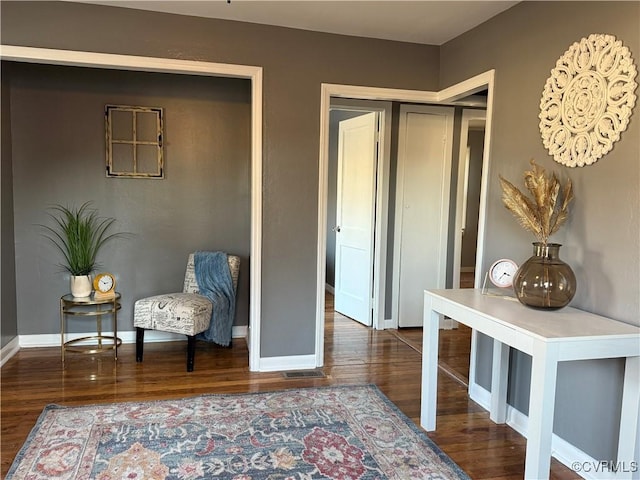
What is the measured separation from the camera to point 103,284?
141 inches

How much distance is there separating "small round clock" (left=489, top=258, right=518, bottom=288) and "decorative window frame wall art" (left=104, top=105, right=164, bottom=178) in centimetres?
282

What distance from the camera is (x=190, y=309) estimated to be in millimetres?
3398

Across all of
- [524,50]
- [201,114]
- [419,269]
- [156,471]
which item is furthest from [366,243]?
[156,471]

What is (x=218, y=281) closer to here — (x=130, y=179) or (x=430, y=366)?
(x=130, y=179)

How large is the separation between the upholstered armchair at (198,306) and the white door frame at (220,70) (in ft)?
1.41

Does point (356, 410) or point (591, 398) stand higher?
point (591, 398)

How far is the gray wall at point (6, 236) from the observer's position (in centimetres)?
345

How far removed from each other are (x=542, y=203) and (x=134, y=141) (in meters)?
3.13

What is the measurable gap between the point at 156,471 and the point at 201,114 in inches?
112

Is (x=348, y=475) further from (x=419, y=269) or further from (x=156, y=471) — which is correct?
(x=419, y=269)

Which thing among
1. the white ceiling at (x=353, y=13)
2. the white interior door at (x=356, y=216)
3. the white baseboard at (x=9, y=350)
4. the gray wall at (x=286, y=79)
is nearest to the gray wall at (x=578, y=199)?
the white ceiling at (x=353, y=13)

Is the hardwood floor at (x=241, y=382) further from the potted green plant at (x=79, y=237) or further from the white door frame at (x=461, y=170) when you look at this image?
the white door frame at (x=461, y=170)

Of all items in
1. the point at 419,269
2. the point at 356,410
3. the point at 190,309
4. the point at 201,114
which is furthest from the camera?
the point at 419,269
